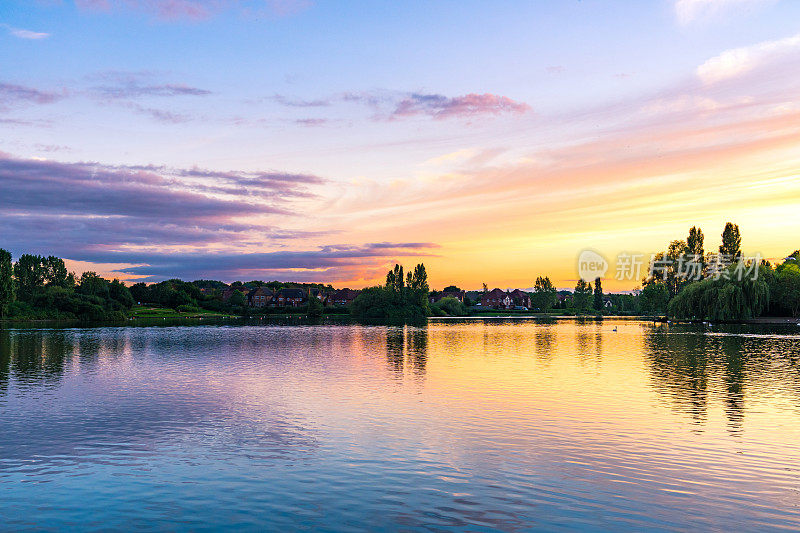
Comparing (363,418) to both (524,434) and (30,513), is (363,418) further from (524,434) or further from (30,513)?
(30,513)

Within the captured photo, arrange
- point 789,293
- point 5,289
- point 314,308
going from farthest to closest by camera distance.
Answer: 1. point 314,308
2. point 5,289
3. point 789,293

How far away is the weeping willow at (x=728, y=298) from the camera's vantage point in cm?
10125

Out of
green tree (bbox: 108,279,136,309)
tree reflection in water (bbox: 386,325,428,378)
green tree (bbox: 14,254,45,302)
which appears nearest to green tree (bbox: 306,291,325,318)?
green tree (bbox: 108,279,136,309)

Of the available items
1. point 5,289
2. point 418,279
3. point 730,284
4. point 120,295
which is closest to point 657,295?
point 730,284

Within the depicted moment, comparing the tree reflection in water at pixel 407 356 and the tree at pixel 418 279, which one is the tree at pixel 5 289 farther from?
the tree at pixel 418 279

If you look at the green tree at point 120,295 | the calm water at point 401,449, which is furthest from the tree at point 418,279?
the calm water at point 401,449

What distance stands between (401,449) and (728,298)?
102 meters

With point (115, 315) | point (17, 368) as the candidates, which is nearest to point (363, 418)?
point (17, 368)

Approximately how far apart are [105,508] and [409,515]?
800 cm

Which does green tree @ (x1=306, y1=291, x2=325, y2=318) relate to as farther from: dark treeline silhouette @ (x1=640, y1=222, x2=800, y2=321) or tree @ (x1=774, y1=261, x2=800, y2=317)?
tree @ (x1=774, y1=261, x2=800, y2=317)

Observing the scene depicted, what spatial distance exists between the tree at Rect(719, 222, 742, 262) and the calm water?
96.0 metres

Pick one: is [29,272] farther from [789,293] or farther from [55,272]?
[789,293]

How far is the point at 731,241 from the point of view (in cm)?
12744

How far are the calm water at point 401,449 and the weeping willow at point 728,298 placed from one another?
6585cm
